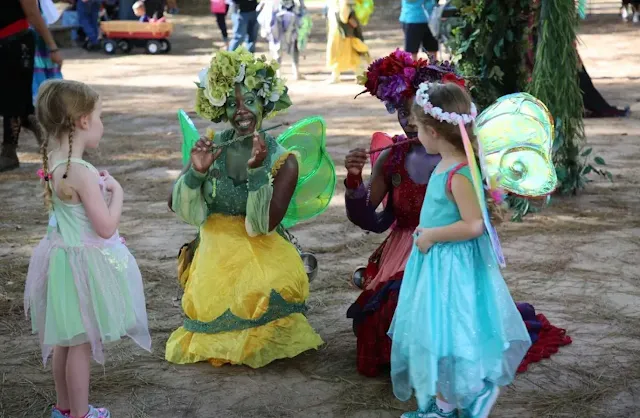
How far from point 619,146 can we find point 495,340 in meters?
5.87

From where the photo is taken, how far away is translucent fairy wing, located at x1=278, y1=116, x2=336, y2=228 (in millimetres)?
4566

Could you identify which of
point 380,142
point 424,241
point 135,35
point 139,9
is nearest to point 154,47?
point 135,35

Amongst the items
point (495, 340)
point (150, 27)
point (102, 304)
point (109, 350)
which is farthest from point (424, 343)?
point (150, 27)

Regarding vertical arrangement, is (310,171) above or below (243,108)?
below

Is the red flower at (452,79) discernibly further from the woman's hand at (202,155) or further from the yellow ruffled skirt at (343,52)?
the yellow ruffled skirt at (343,52)

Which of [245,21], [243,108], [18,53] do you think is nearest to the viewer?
[243,108]

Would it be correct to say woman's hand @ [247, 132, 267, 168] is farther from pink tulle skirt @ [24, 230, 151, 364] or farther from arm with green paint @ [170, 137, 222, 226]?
pink tulle skirt @ [24, 230, 151, 364]

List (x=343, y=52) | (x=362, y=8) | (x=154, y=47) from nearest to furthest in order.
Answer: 1. (x=362, y=8)
2. (x=343, y=52)
3. (x=154, y=47)

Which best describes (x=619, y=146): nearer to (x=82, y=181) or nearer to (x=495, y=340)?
(x=495, y=340)

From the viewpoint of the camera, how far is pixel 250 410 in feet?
12.4

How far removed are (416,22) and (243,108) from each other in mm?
8404

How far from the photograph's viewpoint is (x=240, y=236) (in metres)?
4.28

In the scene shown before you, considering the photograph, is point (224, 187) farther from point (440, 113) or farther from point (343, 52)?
point (343, 52)

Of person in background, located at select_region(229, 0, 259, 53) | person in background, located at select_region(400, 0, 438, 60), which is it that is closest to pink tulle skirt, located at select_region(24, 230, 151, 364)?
person in background, located at select_region(400, 0, 438, 60)
